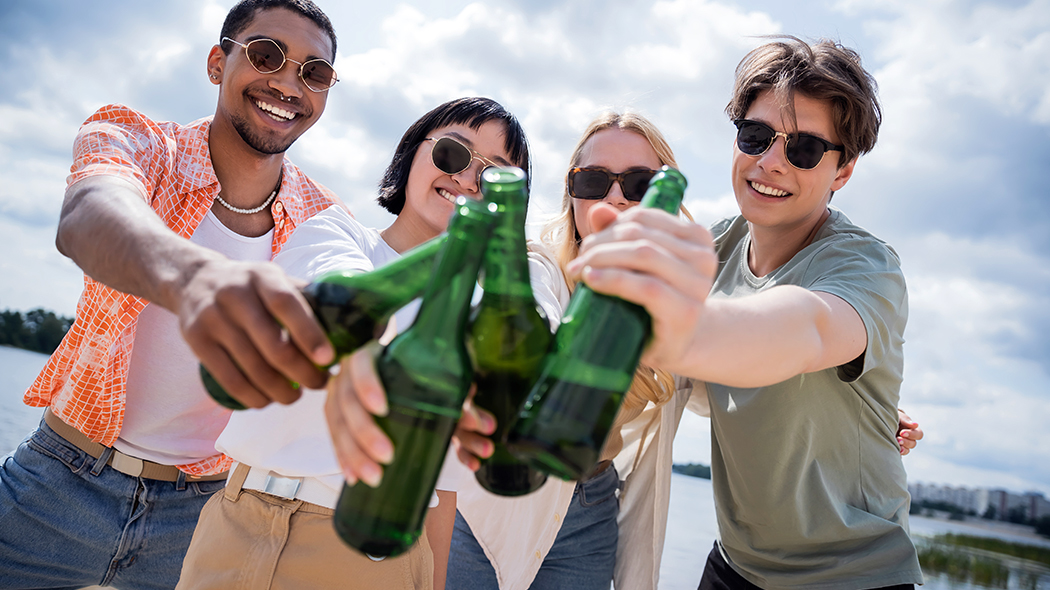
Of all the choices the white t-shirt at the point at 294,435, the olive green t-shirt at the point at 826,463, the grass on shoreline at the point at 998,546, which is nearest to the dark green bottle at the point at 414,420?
the white t-shirt at the point at 294,435

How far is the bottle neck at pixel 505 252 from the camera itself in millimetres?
889

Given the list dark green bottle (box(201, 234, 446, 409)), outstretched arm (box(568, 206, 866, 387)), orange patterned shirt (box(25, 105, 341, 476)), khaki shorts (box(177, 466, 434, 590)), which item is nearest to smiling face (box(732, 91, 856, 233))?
outstretched arm (box(568, 206, 866, 387))

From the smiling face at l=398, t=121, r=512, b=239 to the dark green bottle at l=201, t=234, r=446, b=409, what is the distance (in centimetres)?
174

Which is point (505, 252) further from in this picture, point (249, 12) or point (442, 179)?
point (249, 12)

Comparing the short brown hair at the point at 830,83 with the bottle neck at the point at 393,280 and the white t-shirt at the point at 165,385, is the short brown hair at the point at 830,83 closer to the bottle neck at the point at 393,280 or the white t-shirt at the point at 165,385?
the bottle neck at the point at 393,280

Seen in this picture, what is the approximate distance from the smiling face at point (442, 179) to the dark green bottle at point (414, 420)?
182cm

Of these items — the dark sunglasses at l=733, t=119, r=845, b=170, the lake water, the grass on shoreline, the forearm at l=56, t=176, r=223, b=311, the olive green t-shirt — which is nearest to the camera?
the forearm at l=56, t=176, r=223, b=311

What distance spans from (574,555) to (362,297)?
8.36 feet

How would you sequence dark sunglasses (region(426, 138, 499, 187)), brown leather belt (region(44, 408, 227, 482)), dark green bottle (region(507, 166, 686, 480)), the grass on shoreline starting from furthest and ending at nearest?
the grass on shoreline < brown leather belt (region(44, 408, 227, 482)) < dark sunglasses (region(426, 138, 499, 187)) < dark green bottle (region(507, 166, 686, 480))

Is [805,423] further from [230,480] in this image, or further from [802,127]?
[230,480]

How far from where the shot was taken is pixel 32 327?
33.2 metres

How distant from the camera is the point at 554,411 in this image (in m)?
0.78

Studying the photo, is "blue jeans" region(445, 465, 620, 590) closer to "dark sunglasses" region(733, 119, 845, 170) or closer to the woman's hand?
"dark sunglasses" region(733, 119, 845, 170)

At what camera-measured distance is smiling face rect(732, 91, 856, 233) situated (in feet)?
8.36
